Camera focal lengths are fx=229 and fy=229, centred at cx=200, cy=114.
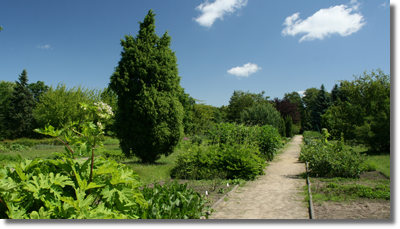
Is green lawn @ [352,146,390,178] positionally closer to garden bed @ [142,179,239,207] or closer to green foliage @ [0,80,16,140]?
garden bed @ [142,179,239,207]

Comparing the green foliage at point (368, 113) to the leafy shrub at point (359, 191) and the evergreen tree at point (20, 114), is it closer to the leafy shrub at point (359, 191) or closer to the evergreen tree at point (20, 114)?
the leafy shrub at point (359, 191)

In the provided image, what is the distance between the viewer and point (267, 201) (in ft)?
14.8

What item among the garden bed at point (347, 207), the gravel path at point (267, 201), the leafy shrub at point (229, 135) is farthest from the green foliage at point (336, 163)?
the leafy shrub at point (229, 135)

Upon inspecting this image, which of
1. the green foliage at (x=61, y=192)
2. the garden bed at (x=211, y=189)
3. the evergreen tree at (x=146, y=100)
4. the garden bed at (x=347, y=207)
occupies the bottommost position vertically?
the garden bed at (x=211, y=189)

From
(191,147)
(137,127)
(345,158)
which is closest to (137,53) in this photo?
(137,127)

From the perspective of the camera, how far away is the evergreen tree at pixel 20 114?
31562 millimetres

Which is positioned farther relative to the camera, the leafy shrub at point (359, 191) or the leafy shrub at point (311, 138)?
the leafy shrub at point (311, 138)

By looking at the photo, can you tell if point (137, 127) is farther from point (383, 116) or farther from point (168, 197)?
point (383, 116)

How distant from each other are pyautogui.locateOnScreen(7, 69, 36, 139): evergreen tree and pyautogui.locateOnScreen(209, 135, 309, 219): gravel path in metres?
34.3

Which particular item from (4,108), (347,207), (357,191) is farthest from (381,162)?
(4,108)

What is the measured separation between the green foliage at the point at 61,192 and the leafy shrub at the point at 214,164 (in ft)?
14.9

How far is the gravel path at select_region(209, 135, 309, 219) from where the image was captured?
12.3ft
